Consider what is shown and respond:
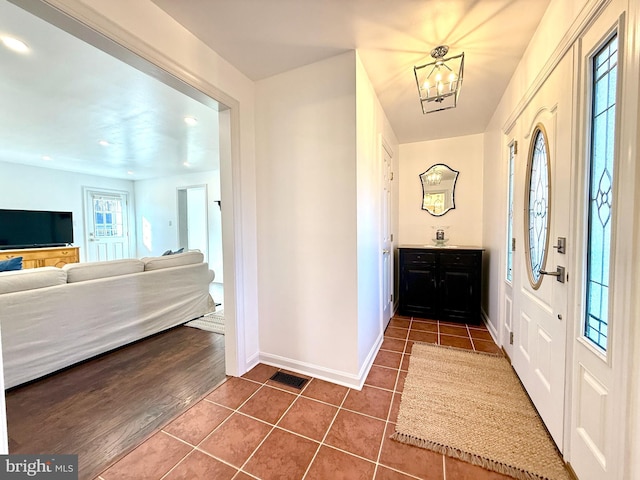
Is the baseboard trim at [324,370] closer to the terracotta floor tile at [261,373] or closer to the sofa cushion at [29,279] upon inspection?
the terracotta floor tile at [261,373]

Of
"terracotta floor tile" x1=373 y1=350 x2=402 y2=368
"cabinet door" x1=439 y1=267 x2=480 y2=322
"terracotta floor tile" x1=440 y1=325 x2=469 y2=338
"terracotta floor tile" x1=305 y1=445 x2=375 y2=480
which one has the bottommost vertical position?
"terracotta floor tile" x1=305 y1=445 x2=375 y2=480

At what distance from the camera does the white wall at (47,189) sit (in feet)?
16.0

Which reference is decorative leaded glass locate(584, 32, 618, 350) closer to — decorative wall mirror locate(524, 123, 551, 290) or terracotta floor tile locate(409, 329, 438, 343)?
decorative wall mirror locate(524, 123, 551, 290)

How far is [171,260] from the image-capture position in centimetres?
322

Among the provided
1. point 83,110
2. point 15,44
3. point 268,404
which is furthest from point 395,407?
point 83,110

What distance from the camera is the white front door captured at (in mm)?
6008

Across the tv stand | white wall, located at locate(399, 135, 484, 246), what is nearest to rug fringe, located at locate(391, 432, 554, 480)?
white wall, located at locate(399, 135, 484, 246)

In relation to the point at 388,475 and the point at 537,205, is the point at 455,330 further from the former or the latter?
the point at 388,475

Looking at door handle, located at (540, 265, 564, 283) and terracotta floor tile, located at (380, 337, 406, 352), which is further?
terracotta floor tile, located at (380, 337, 406, 352)

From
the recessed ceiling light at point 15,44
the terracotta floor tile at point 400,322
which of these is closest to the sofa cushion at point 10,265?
the recessed ceiling light at point 15,44

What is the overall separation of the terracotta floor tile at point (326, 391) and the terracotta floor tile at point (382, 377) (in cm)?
24

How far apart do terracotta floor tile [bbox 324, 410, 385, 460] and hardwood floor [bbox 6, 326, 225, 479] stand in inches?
40.9

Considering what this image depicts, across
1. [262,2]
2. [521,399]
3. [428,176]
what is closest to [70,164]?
[262,2]

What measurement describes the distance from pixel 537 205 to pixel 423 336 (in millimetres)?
1742
